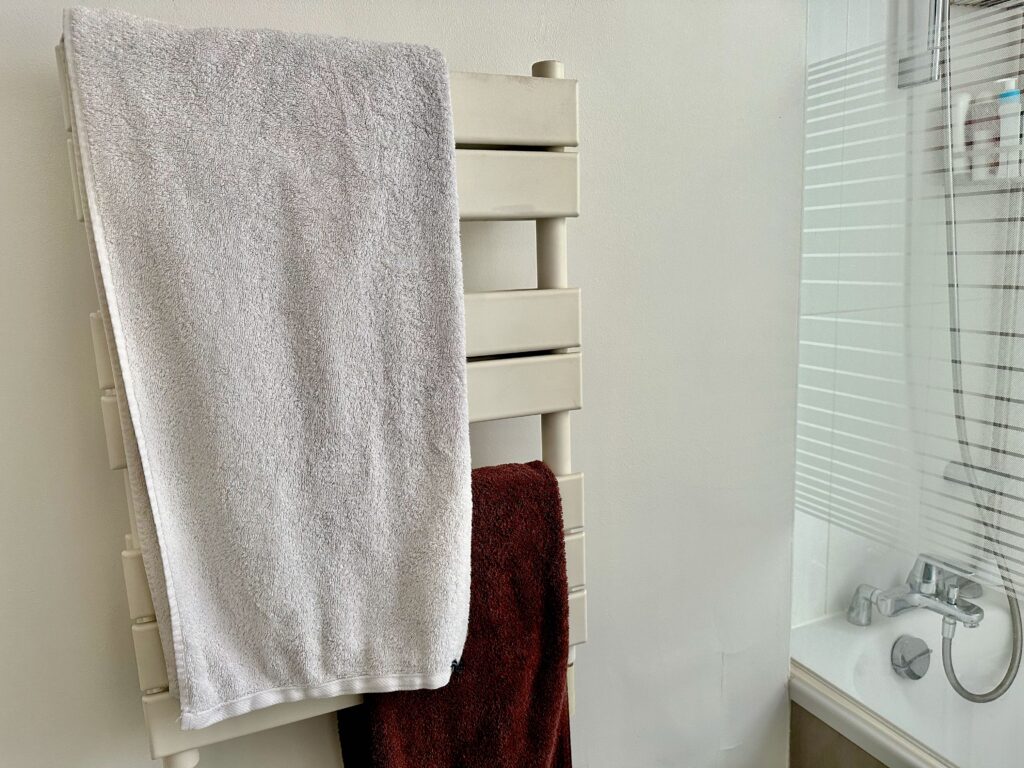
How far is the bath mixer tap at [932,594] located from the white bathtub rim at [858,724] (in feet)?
A: 0.45

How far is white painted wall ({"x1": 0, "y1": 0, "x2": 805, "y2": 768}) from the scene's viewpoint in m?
0.76

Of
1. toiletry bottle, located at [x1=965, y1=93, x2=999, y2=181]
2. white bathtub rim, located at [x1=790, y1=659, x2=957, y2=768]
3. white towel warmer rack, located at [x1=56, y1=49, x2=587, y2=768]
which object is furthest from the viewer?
white bathtub rim, located at [x1=790, y1=659, x2=957, y2=768]

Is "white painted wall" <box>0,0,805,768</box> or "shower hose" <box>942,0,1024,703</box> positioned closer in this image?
"white painted wall" <box>0,0,805,768</box>

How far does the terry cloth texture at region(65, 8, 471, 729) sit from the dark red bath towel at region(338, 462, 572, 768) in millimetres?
52

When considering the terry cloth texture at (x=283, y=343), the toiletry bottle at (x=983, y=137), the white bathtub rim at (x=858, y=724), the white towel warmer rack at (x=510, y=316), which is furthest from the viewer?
the white bathtub rim at (x=858, y=724)

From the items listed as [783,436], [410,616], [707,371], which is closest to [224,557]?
[410,616]

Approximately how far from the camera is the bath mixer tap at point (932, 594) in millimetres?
968

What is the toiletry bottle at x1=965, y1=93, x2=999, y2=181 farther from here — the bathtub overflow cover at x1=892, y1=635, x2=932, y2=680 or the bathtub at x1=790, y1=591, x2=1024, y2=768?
the bathtub overflow cover at x1=892, y1=635, x2=932, y2=680

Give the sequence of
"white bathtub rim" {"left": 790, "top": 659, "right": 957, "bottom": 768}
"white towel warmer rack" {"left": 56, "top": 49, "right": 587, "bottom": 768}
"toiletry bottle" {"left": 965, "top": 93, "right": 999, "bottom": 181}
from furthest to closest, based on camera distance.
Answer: "white bathtub rim" {"left": 790, "top": 659, "right": 957, "bottom": 768}, "toiletry bottle" {"left": 965, "top": 93, "right": 999, "bottom": 181}, "white towel warmer rack" {"left": 56, "top": 49, "right": 587, "bottom": 768}

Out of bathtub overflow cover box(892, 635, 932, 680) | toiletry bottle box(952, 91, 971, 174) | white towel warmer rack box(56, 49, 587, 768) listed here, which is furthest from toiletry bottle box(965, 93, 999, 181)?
bathtub overflow cover box(892, 635, 932, 680)

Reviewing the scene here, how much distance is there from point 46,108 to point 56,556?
44cm

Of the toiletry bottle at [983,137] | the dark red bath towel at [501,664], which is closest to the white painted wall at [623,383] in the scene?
the dark red bath towel at [501,664]

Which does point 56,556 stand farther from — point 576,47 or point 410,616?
point 576,47

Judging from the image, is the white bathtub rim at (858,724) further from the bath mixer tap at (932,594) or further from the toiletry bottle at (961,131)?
the toiletry bottle at (961,131)
